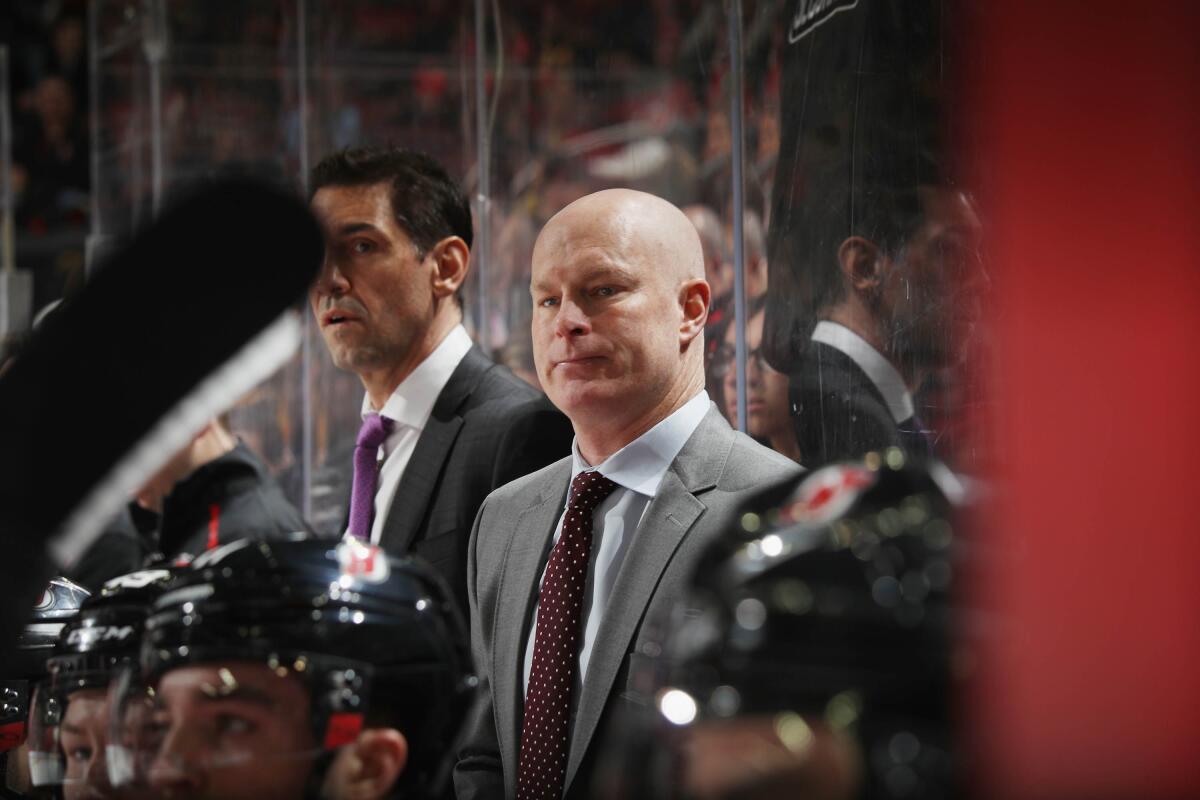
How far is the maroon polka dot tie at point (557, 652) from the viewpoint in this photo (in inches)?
74.0

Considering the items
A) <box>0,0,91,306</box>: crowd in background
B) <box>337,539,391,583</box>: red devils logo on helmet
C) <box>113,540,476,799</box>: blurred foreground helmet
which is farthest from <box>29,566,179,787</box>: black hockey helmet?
<box>0,0,91,306</box>: crowd in background

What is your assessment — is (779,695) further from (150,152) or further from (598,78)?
(150,152)

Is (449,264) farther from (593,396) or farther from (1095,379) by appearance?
(1095,379)

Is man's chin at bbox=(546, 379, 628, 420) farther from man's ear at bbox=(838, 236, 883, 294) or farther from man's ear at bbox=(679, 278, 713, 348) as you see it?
man's ear at bbox=(838, 236, 883, 294)

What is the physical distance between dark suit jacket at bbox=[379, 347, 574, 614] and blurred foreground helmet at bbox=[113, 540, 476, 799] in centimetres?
97

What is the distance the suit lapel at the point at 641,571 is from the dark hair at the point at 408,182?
90 centimetres

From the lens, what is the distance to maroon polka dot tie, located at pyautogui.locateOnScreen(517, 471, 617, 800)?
1.88 m

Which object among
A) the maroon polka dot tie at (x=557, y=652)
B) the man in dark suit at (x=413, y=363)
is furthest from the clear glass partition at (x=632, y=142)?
the maroon polka dot tie at (x=557, y=652)

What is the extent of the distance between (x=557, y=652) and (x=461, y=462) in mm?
664

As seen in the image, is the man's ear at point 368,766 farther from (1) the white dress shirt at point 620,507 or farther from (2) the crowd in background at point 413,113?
(2) the crowd in background at point 413,113

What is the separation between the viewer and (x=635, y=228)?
212 centimetres

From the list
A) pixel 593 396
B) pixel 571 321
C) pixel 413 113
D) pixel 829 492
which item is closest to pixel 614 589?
pixel 593 396

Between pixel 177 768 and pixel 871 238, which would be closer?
pixel 177 768

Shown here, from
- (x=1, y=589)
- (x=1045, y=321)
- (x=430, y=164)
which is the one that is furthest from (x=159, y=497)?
(x=1045, y=321)
